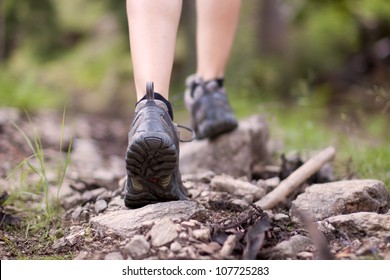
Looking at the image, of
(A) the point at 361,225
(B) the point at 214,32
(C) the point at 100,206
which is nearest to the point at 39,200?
(C) the point at 100,206

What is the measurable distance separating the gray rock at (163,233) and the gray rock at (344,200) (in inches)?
19.5

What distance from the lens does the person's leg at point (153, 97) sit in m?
1.74

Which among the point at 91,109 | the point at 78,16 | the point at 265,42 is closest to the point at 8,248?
the point at 91,109

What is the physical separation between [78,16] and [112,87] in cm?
291

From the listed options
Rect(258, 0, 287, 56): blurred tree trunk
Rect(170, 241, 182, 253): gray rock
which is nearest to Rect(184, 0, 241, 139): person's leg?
Rect(170, 241, 182, 253): gray rock

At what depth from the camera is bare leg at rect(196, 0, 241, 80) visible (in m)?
2.52

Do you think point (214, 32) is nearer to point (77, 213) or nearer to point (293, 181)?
point (293, 181)

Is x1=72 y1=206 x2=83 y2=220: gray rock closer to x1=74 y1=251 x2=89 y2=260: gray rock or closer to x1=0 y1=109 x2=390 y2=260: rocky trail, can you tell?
x1=0 y1=109 x2=390 y2=260: rocky trail

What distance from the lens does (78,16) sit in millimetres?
9398

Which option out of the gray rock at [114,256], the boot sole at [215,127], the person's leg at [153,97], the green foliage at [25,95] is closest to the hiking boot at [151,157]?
the person's leg at [153,97]

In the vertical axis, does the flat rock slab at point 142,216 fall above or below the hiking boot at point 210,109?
below

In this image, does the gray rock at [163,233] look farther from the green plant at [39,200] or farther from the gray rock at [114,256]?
the green plant at [39,200]

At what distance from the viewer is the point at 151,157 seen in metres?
1.70
